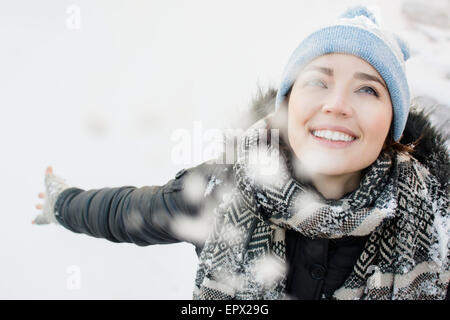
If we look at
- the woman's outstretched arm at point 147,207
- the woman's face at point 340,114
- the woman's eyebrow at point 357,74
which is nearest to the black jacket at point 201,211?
the woman's outstretched arm at point 147,207

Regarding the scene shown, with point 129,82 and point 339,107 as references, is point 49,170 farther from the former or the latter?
point 339,107

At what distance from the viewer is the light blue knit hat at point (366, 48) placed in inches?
36.2

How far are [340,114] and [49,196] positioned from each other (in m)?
1.35

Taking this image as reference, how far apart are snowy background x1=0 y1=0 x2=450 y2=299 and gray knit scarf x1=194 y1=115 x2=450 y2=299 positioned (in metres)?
0.83

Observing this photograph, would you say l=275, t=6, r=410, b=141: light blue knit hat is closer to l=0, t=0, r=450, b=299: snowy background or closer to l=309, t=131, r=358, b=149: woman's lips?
l=309, t=131, r=358, b=149: woman's lips

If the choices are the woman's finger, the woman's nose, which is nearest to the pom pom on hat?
the woman's nose

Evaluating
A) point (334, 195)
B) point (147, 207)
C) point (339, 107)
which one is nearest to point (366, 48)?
point (339, 107)

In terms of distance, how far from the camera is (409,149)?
44.9 inches

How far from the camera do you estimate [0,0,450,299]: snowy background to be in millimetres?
1808

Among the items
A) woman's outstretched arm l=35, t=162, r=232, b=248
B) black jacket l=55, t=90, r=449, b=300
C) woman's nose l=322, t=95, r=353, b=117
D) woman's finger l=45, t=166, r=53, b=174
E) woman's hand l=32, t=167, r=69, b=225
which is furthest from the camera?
woman's finger l=45, t=166, r=53, b=174

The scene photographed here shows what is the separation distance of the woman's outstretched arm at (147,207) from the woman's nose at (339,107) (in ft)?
1.35

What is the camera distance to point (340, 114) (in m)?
0.90

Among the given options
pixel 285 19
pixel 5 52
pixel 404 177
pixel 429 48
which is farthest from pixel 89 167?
pixel 429 48
